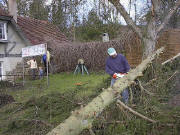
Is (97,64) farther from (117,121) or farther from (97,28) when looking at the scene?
(117,121)

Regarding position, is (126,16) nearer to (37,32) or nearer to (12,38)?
(12,38)

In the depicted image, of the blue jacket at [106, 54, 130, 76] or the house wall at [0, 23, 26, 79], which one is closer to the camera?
the blue jacket at [106, 54, 130, 76]

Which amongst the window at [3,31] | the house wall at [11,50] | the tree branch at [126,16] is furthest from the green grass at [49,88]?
the window at [3,31]

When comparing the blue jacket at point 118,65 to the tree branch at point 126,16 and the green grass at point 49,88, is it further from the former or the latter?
the tree branch at point 126,16

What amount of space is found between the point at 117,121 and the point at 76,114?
0.79 m

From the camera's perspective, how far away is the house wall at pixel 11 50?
48.0ft

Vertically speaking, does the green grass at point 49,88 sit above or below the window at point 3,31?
below

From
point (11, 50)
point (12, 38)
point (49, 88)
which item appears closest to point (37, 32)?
point (12, 38)

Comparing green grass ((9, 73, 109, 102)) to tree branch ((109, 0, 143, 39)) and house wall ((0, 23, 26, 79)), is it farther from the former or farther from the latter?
house wall ((0, 23, 26, 79))

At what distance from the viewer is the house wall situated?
48.0 feet

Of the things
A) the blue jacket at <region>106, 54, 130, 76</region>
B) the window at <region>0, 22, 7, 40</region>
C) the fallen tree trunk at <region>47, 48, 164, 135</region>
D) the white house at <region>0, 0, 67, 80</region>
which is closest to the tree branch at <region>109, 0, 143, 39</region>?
the blue jacket at <region>106, 54, 130, 76</region>

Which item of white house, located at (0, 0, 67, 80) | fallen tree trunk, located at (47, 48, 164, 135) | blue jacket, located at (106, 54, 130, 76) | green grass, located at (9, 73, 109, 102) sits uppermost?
white house, located at (0, 0, 67, 80)

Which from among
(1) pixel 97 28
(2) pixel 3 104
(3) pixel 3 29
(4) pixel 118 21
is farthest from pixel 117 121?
(1) pixel 97 28

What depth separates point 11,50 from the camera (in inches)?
594
